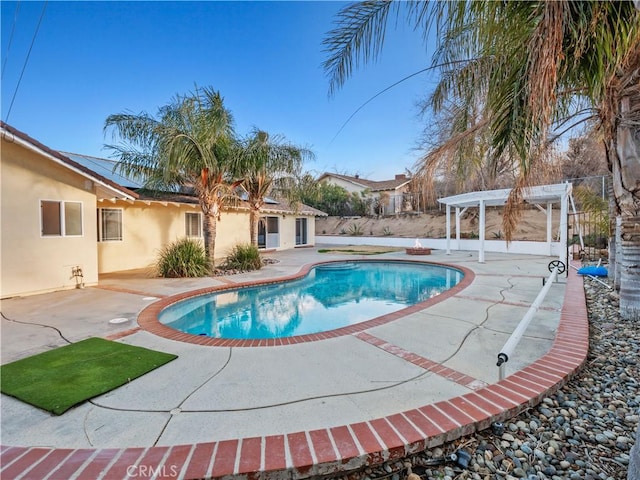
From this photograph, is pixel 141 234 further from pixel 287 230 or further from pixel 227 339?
pixel 227 339

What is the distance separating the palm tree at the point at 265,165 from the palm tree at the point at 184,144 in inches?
29.2

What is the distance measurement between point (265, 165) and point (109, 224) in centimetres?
714

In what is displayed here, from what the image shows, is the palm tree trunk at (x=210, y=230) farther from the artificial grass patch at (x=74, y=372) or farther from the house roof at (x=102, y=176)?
the artificial grass patch at (x=74, y=372)

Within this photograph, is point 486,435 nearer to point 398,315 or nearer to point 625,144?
point 398,315

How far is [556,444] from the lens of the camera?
2688 millimetres

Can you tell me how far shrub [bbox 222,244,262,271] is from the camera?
13562 mm

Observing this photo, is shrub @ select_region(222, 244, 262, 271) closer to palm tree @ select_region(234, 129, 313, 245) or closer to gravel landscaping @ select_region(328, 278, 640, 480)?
palm tree @ select_region(234, 129, 313, 245)

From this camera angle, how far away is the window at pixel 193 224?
1652 centimetres

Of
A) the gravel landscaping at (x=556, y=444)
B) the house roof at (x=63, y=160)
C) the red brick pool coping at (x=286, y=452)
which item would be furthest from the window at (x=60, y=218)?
the gravel landscaping at (x=556, y=444)

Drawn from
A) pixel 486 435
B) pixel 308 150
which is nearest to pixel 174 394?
pixel 486 435

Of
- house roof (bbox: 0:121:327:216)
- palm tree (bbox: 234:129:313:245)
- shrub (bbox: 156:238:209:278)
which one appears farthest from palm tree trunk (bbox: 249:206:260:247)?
shrub (bbox: 156:238:209:278)

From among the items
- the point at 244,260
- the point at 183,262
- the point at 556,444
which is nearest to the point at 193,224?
the point at 244,260

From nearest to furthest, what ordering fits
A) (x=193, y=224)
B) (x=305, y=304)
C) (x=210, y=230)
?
(x=305, y=304) < (x=210, y=230) < (x=193, y=224)

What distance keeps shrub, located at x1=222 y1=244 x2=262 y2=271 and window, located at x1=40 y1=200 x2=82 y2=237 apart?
17.9 feet
